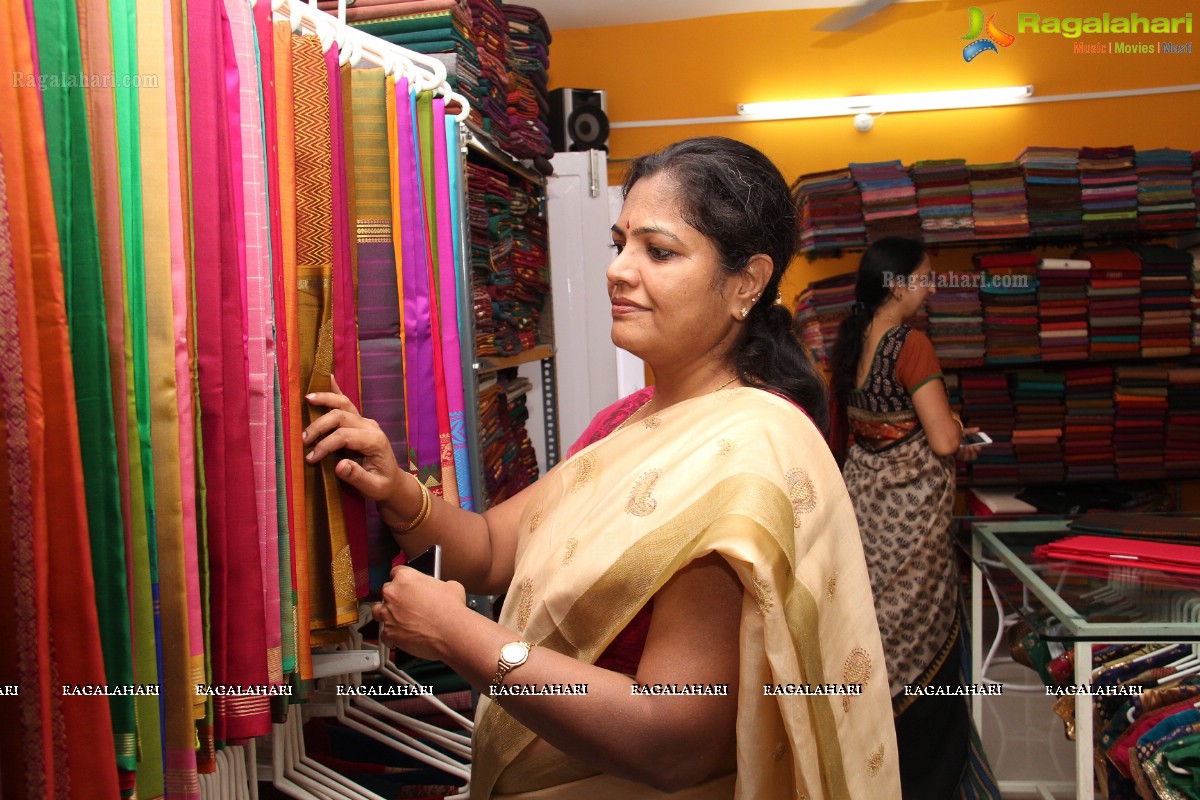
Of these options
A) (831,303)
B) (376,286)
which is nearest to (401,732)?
(376,286)

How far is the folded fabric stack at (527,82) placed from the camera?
3.05 metres

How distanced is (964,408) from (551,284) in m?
2.57

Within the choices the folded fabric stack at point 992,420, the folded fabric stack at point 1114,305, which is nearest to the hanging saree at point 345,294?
the folded fabric stack at point 992,420

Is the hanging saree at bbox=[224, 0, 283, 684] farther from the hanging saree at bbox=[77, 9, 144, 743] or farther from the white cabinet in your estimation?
the white cabinet

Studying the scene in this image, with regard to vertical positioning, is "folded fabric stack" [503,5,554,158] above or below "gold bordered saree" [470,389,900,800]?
above

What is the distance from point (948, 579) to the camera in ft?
11.3

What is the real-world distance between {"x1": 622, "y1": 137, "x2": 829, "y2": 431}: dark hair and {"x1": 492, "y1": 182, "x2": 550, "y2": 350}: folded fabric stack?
149 cm

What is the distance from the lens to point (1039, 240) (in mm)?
5035

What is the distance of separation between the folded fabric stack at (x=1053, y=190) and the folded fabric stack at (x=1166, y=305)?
18.8 inches

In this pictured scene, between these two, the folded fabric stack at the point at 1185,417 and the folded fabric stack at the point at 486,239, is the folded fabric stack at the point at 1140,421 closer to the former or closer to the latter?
the folded fabric stack at the point at 1185,417

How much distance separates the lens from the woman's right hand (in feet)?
4.14

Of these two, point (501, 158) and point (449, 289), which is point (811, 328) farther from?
point (449, 289)

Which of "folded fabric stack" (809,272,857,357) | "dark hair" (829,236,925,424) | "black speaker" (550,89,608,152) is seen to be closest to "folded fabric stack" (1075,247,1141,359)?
"folded fabric stack" (809,272,857,357)

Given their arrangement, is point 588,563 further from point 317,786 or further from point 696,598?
point 317,786
